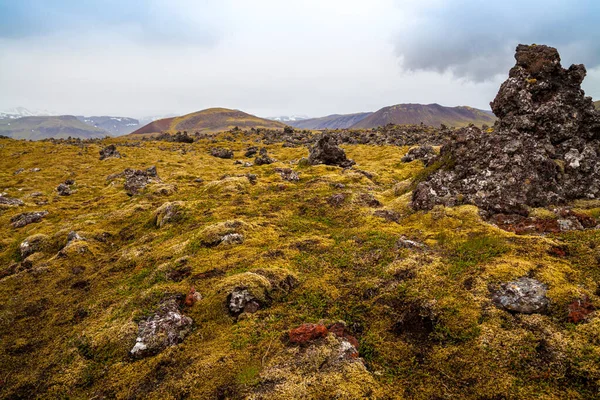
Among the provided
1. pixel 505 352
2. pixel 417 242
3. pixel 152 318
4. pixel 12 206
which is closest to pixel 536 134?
pixel 417 242

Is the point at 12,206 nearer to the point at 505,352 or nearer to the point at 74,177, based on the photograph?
the point at 74,177

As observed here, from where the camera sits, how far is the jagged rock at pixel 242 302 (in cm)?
958

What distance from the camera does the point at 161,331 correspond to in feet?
29.0

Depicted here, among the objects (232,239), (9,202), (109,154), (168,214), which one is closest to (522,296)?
(232,239)

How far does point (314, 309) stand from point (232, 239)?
6679 mm

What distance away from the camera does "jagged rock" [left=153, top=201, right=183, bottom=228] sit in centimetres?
1906

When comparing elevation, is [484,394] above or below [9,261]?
above

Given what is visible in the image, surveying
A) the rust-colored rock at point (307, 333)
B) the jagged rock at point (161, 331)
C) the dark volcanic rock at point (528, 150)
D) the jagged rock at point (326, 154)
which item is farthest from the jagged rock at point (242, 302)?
the jagged rock at point (326, 154)

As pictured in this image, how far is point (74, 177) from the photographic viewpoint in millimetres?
40250

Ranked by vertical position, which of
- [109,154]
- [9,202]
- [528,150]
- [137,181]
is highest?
[528,150]

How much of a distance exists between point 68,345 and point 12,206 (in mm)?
27043

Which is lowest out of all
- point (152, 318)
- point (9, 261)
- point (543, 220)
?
point (9, 261)

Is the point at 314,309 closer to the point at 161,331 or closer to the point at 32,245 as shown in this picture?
the point at 161,331

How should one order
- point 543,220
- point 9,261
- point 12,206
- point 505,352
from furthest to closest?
point 12,206 → point 9,261 → point 543,220 → point 505,352
